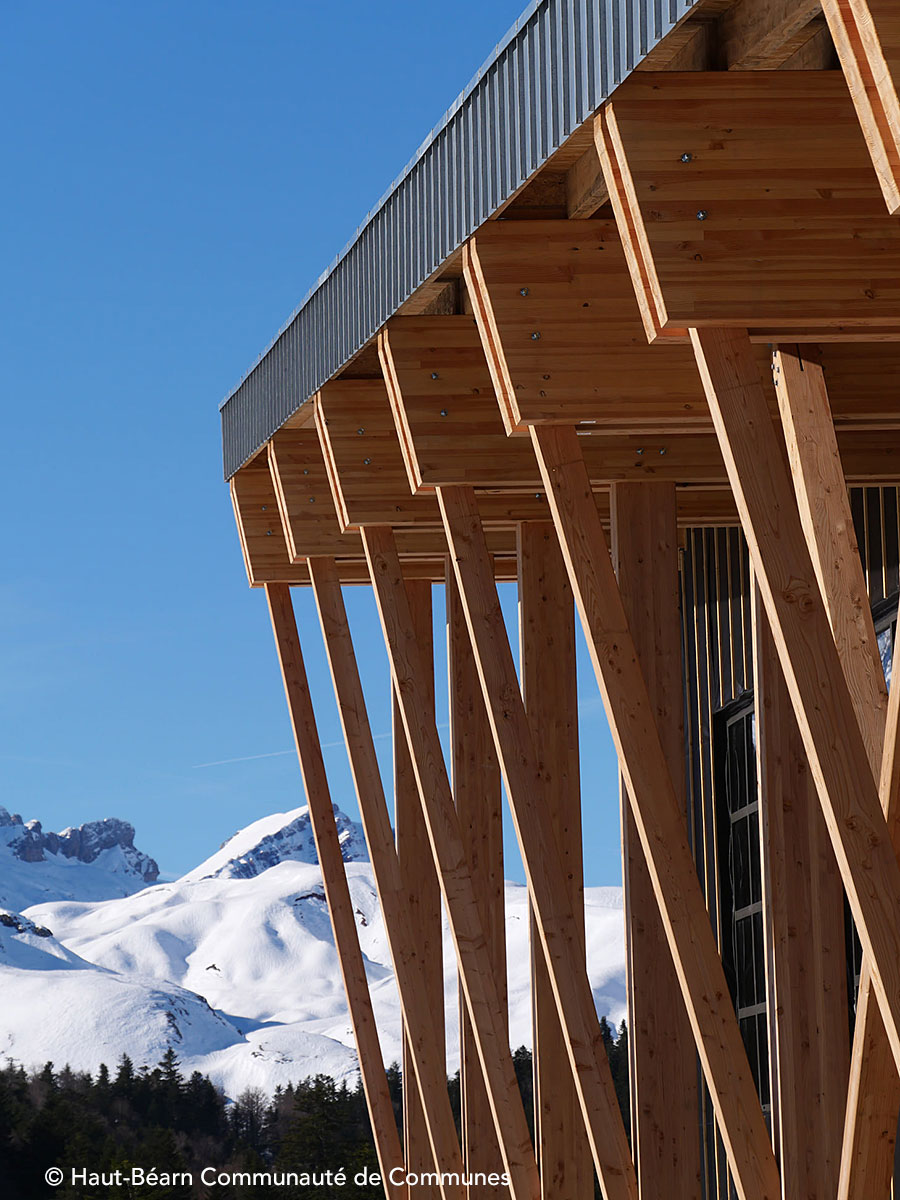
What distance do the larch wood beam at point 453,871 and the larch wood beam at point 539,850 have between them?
117 cm

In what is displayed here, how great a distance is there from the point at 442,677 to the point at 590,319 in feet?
125

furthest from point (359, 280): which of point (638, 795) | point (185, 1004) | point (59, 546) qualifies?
point (59, 546)

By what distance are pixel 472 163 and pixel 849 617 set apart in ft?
10.1

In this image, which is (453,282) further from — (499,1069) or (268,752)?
(268,752)

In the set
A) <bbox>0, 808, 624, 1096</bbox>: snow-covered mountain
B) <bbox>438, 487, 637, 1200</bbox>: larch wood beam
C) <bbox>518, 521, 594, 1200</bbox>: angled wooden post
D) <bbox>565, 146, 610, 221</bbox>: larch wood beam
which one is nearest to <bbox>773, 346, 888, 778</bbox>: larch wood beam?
<bbox>565, 146, 610, 221</bbox>: larch wood beam

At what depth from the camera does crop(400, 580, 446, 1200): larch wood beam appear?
1391 centimetres

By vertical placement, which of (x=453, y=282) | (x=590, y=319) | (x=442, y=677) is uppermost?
(x=442, y=677)

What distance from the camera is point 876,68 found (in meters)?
4.86

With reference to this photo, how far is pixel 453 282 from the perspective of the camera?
32.8 ft

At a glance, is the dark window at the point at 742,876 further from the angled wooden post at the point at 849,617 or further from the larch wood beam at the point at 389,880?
the angled wooden post at the point at 849,617

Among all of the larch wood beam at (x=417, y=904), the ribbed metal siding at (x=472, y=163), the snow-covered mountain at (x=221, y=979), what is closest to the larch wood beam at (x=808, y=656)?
the ribbed metal siding at (x=472, y=163)

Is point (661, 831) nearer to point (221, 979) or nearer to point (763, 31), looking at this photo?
point (763, 31)

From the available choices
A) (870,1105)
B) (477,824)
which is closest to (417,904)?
(477,824)

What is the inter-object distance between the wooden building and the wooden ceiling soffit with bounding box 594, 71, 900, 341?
1 cm
